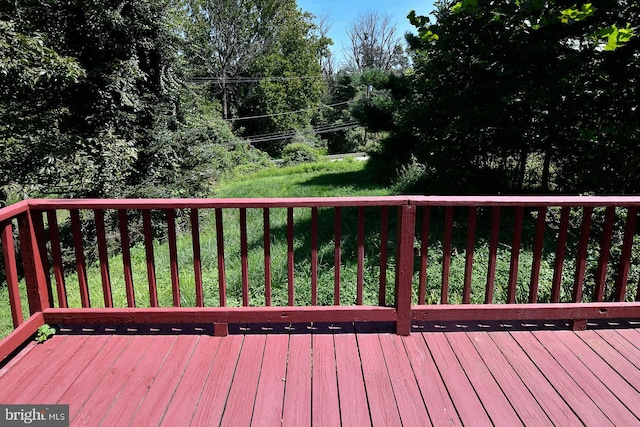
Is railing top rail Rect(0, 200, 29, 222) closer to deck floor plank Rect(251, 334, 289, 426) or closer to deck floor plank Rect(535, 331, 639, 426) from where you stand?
deck floor plank Rect(251, 334, 289, 426)

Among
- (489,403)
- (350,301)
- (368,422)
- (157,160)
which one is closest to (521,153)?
(350,301)

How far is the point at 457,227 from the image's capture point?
5.57 m

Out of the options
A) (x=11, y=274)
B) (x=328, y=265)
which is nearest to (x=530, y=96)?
(x=328, y=265)

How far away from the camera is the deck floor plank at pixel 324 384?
1.85 m

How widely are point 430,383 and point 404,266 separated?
26.5 inches

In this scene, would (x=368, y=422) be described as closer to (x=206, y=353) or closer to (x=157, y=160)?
(x=206, y=353)

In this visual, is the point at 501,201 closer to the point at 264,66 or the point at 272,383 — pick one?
the point at 272,383

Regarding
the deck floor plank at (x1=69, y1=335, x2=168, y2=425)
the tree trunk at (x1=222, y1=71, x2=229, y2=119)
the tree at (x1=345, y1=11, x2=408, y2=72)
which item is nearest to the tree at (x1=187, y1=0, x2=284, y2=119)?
the tree trunk at (x1=222, y1=71, x2=229, y2=119)

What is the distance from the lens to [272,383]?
2086mm

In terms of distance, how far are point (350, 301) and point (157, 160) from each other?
5000 mm

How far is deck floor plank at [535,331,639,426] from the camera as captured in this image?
1.86 meters

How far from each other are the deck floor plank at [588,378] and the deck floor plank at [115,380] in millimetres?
2261

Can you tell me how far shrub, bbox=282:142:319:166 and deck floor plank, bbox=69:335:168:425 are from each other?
20.1 meters

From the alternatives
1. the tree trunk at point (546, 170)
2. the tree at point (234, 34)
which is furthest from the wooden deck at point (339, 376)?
the tree at point (234, 34)
